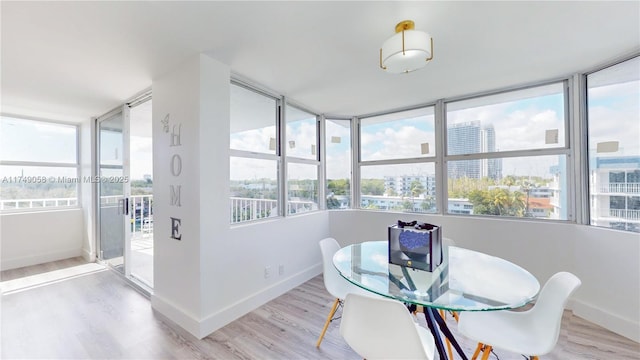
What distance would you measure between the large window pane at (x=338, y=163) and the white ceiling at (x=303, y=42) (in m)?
1.07

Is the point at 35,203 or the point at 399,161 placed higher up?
the point at 399,161

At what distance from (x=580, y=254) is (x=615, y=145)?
3.53ft

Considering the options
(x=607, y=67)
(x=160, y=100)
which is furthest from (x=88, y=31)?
(x=607, y=67)

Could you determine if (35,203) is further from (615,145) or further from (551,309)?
(615,145)

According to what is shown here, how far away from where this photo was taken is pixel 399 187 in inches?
139

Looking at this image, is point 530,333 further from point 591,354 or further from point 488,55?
point 488,55

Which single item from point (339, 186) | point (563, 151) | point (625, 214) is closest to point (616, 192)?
point (625, 214)

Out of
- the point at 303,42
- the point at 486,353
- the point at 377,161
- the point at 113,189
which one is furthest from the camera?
the point at 377,161

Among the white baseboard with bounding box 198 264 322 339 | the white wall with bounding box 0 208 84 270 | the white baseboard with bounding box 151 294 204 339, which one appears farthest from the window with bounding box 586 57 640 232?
the white wall with bounding box 0 208 84 270

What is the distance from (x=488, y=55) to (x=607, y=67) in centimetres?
125

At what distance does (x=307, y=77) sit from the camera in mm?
2514

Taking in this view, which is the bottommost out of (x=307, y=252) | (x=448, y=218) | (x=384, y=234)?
(x=307, y=252)

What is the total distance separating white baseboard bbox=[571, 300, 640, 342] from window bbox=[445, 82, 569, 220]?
859 millimetres

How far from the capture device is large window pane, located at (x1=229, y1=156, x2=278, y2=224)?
98.2 inches
